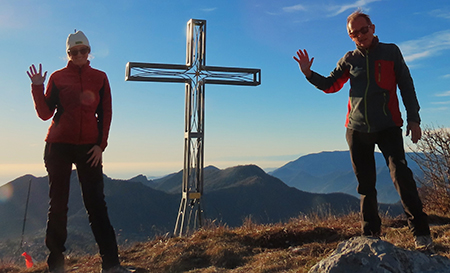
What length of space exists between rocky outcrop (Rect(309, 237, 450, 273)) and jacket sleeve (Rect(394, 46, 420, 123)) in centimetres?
111

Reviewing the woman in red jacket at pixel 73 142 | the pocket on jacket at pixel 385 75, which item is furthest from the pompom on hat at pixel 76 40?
the pocket on jacket at pixel 385 75

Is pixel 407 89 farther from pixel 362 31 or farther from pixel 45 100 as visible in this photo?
pixel 45 100

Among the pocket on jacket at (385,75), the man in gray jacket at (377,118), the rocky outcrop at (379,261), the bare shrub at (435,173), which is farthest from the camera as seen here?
the bare shrub at (435,173)

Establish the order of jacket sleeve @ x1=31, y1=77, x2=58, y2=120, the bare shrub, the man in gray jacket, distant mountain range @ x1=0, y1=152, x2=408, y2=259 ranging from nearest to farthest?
the man in gray jacket, jacket sleeve @ x1=31, y1=77, x2=58, y2=120, the bare shrub, distant mountain range @ x1=0, y1=152, x2=408, y2=259

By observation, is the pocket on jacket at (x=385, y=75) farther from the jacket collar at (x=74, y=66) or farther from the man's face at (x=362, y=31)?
the jacket collar at (x=74, y=66)

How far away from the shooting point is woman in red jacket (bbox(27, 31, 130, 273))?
3.40 metres

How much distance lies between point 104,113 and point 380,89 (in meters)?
2.39

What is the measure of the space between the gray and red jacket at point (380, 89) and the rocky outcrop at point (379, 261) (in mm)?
995

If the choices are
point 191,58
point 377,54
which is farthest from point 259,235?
point 191,58

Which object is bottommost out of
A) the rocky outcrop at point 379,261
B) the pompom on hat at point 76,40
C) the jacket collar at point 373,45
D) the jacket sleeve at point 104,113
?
the rocky outcrop at point 379,261

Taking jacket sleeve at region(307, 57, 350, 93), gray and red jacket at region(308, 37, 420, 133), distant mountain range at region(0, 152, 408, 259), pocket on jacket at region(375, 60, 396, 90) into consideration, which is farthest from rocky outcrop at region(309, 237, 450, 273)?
distant mountain range at region(0, 152, 408, 259)

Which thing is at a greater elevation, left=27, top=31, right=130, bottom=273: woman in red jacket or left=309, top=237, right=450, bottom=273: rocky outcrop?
left=27, top=31, right=130, bottom=273: woman in red jacket

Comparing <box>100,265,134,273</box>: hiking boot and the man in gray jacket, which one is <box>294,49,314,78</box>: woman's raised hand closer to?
the man in gray jacket

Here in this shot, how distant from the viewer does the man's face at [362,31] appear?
325cm
